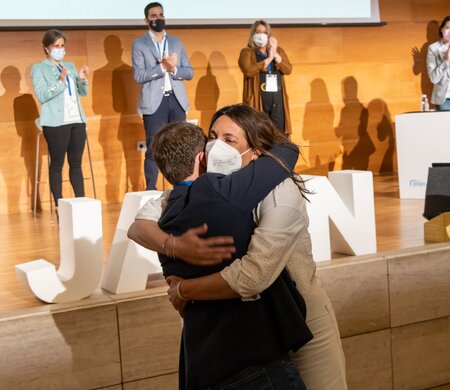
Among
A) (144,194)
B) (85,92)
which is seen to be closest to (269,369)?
(144,194)

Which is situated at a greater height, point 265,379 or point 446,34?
point 446,34

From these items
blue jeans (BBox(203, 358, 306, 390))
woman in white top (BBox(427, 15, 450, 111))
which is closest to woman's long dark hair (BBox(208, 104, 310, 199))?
blue jeans (BBox(203, 358, 306, 390))

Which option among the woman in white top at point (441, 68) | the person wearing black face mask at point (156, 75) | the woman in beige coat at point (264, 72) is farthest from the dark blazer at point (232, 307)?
the woman in white top at point (441, 68)

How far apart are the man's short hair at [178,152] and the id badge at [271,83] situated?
5.17 metres

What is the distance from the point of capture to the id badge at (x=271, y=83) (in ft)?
23.0

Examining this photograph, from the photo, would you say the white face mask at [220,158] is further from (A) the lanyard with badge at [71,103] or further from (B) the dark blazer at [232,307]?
(A) the lanyard with badge at [71,103]

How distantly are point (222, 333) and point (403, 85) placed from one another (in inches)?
305

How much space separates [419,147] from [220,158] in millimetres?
5287

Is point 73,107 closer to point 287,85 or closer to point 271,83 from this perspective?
point 271,83

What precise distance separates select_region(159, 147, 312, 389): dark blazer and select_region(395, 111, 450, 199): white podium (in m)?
5.04

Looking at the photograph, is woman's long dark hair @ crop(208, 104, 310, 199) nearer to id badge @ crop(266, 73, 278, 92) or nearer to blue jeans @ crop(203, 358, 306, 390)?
blue jeans @ crop(203, 358, 306, 390)

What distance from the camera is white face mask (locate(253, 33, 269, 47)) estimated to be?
6781mm

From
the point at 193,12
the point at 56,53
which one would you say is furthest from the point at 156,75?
the point at 193,12

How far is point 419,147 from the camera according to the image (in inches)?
271
